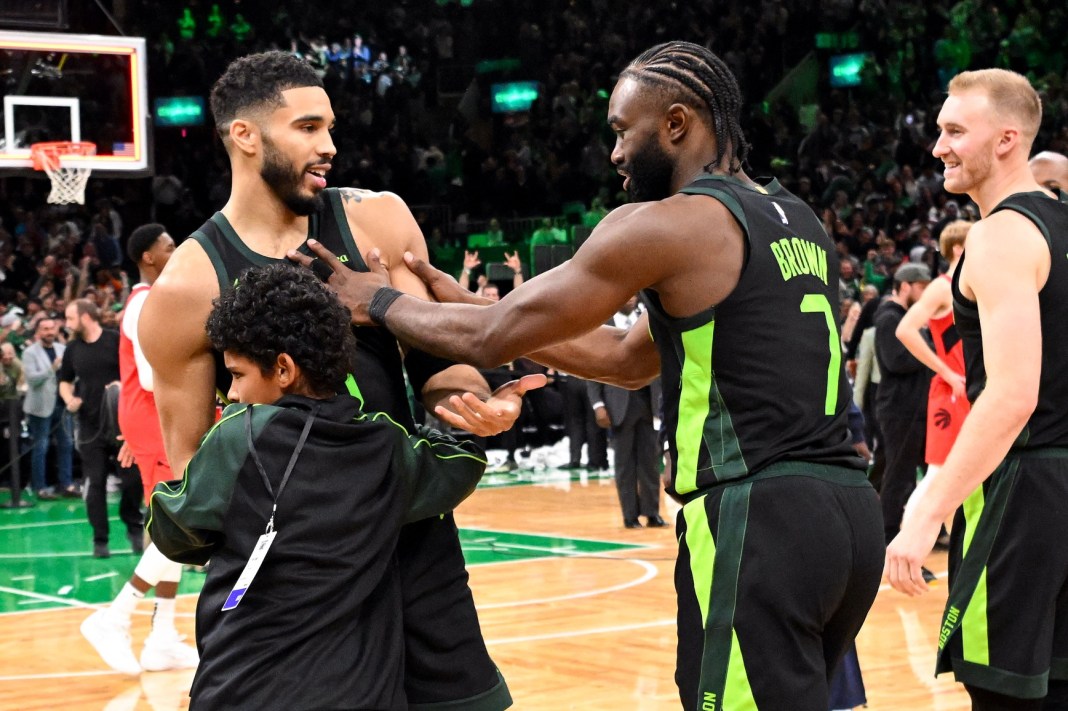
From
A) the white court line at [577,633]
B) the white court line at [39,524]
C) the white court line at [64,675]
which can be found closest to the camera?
the white court line at [64,675]

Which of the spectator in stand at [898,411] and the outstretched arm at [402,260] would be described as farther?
the spectator in stand at [898,411]

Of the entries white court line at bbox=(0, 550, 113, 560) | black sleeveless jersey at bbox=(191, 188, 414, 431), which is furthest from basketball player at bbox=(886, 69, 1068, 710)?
white court line at bbox=(0, 550, 113, 560)

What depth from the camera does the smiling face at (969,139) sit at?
12.8 feet

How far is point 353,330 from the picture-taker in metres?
3.33

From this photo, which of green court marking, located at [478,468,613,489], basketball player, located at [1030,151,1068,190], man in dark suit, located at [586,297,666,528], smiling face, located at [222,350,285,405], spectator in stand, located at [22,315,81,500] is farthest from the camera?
green court marking, located at [478,468,613,489]

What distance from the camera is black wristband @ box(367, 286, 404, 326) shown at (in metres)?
3.24

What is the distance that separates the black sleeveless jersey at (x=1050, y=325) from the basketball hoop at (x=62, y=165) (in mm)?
10219

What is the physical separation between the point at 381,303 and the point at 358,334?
0.14m

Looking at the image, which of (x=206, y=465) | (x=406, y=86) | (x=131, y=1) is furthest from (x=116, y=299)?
(x=206, y=465)

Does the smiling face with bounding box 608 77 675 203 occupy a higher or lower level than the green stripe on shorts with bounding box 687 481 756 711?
higher

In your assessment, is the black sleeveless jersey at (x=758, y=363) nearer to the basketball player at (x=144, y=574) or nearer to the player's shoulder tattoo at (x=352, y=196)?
the player's shoulder tattoo at (x=352, y=196)

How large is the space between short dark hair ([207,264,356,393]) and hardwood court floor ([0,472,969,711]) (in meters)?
3.31

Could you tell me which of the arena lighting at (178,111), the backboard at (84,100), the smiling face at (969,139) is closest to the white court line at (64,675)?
the smiling face at (969,139)

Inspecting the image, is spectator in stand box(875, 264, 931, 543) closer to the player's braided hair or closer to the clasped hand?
the player's braided hair
